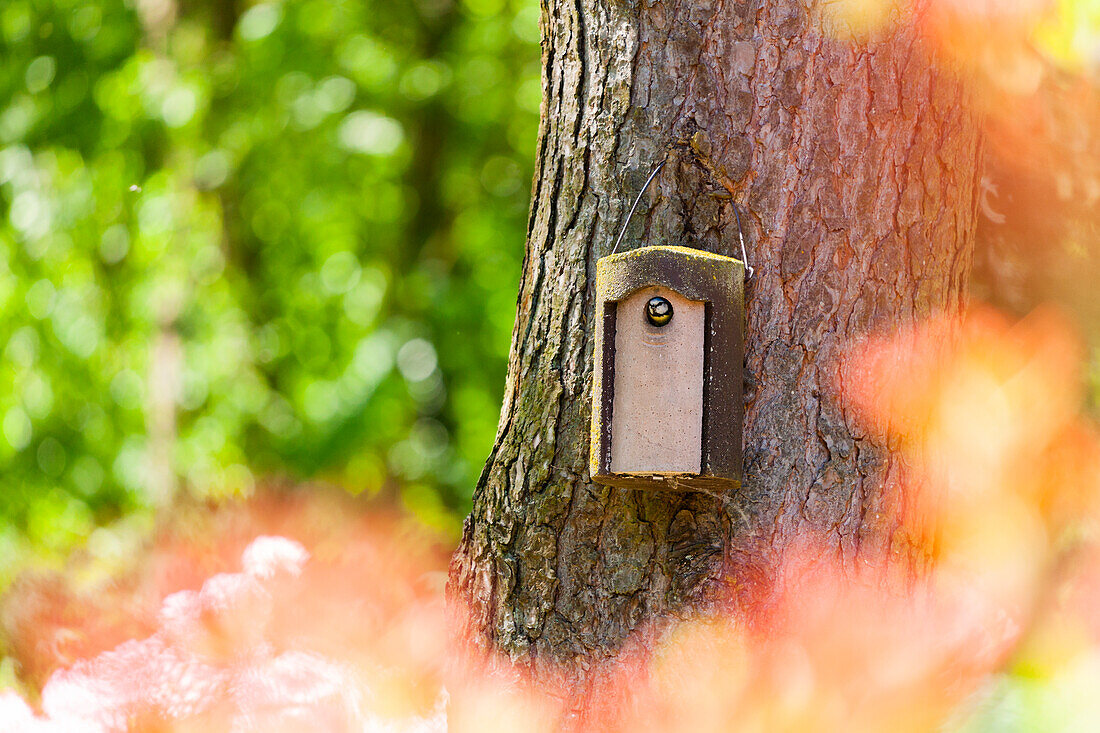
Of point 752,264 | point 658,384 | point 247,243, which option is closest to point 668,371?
point 658,384

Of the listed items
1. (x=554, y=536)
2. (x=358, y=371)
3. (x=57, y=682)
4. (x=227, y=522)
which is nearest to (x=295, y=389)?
(x=358, y=371)

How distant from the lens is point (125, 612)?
8.67ft

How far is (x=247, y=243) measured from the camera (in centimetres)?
568

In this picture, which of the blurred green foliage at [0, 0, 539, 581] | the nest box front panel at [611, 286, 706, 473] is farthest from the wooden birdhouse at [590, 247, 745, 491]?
the blurred green foliage at [0, 0, 539, 581]

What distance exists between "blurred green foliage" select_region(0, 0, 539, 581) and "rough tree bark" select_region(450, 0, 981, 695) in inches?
118

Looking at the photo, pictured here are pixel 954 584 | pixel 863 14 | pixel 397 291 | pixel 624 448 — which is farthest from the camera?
pixel 397 291

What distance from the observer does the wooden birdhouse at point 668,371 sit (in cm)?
152

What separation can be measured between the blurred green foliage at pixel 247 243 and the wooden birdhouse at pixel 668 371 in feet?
10.4

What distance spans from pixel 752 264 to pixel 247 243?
4506 millimetres

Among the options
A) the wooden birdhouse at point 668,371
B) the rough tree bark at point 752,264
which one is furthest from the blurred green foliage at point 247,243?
the wooden birdhouse at point 668,371

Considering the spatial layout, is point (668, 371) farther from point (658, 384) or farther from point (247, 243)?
point (247, 243)

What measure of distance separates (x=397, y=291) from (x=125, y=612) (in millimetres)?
2790

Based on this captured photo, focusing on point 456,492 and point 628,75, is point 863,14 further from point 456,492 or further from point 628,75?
point 456,492

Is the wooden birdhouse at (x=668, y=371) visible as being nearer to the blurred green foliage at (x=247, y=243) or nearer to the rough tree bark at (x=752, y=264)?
the rough tree bark at (x=752, y=264)
